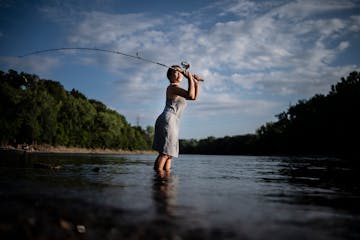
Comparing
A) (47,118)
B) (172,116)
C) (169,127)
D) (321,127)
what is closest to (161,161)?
(169,127)

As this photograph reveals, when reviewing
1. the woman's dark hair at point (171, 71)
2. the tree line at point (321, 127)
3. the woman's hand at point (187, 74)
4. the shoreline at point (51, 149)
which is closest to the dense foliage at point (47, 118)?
the shoreline at point (51, 149)

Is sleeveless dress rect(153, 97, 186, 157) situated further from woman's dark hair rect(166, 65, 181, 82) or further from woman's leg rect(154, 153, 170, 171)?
woman's dark hair rect(166, 65, 181, 82)

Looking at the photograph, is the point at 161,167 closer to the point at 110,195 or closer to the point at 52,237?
the point at 110,195

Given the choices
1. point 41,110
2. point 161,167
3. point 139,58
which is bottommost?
point 161,167

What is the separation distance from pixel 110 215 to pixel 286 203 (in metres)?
1.81

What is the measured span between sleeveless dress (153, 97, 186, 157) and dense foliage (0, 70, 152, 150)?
42520 millimetres

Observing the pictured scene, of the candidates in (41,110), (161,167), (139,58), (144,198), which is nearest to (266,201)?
(144,198)

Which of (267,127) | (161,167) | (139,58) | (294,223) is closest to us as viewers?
(294,223)

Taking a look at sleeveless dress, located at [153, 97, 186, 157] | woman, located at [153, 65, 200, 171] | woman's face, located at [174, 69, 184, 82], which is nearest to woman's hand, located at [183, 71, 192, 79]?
woman, located at [153, 65, 200, 171]

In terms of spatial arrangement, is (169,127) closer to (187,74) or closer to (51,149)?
(187,74)

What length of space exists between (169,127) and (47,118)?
73.0m

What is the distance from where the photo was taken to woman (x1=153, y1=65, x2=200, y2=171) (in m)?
6.39

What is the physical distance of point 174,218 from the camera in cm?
210

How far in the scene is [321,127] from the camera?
72.6 metres
